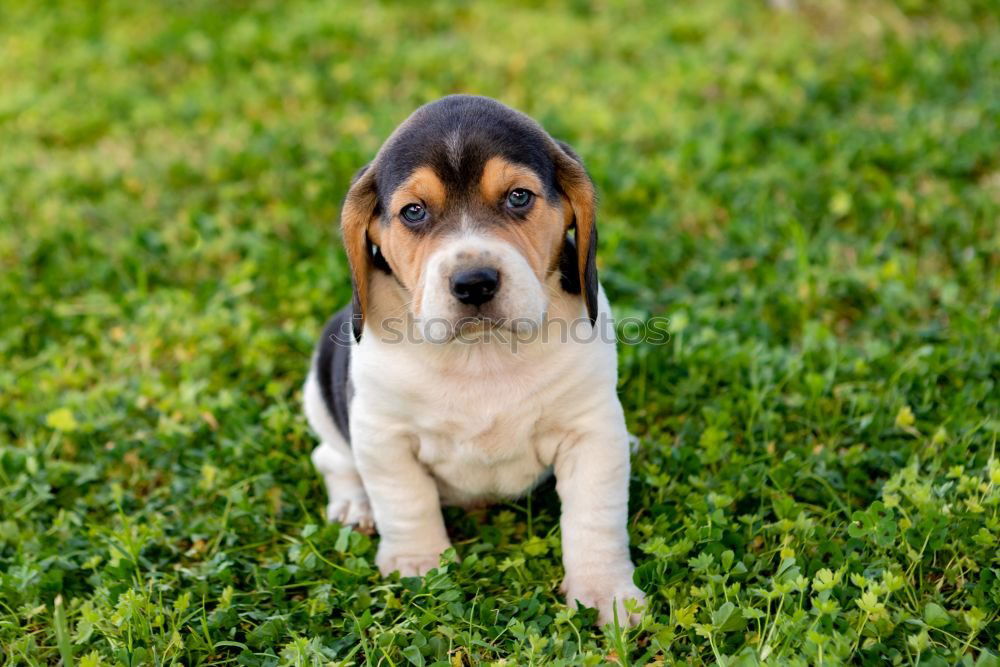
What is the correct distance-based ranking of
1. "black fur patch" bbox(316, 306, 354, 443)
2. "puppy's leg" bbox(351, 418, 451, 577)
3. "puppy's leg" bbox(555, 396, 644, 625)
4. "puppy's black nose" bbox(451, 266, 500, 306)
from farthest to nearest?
"black fur patch" bbox(316, 306, 354, 443), "puppy's leg" bbox(351, 418, 451, 577), "puppy's leg" bbox(555, 396, 644, 625), "puppy's black nose" bbox(451, 266, 500, 306)

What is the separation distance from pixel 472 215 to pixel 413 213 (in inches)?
9.9

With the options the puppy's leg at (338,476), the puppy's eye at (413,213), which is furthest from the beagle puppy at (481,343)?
the puppy's leg at (338,476)

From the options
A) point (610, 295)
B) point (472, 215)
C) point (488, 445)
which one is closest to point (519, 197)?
point (472, 215)

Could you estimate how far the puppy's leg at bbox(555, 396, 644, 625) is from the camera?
13.8ft

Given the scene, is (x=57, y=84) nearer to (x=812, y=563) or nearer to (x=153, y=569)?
(x=153, y=569)

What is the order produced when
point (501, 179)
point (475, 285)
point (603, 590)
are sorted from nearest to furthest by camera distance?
point (475, 285), point (501, 179), point (603, 590)

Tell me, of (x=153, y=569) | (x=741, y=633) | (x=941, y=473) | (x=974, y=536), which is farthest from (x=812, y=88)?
(x=153, y=569)

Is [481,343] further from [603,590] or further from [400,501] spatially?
[603,590]

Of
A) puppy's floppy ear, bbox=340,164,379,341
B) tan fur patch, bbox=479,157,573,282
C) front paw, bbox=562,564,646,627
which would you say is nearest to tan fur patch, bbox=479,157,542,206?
tan fur patch, bbox=479,157,573,282

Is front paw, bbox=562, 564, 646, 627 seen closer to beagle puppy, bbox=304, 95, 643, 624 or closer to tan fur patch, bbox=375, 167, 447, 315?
beagle puppy, bbox=304, 95, 643, 624

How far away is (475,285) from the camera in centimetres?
374

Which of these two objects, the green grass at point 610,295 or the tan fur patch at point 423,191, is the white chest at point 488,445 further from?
the tan fur patch at point 423,191

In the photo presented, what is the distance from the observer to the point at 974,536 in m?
4.07

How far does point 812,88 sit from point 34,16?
29.4 ft
